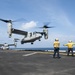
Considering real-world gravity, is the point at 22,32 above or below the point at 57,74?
above

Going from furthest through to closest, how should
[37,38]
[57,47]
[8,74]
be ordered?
[37,38], [57,47], [8,74]

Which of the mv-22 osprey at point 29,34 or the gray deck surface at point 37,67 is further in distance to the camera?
the mv-22 osprey at point 29,34

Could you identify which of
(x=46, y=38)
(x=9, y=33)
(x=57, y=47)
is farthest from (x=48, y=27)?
(x=57, y=47)

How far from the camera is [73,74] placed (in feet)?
34.8

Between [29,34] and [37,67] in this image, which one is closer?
[37,67]

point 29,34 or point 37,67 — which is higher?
point 29,34

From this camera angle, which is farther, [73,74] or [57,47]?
[57,47]

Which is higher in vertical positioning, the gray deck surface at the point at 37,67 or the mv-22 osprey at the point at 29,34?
the mv-22 osprey at the point at 29,34

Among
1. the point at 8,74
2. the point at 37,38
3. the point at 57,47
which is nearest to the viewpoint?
the point at 8,74

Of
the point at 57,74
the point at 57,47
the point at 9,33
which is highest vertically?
the point at 9,33

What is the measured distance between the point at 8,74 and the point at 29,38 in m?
57.3

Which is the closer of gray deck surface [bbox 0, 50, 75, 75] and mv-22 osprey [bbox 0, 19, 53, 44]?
gray deck surface [bbox 0, 50, 75, 75]

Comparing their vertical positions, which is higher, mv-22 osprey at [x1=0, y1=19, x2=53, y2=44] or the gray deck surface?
mv-22 osprey at [x1=0, y1=19, x2=53, y2=44]

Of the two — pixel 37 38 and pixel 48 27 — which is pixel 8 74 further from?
pixel 48 27
